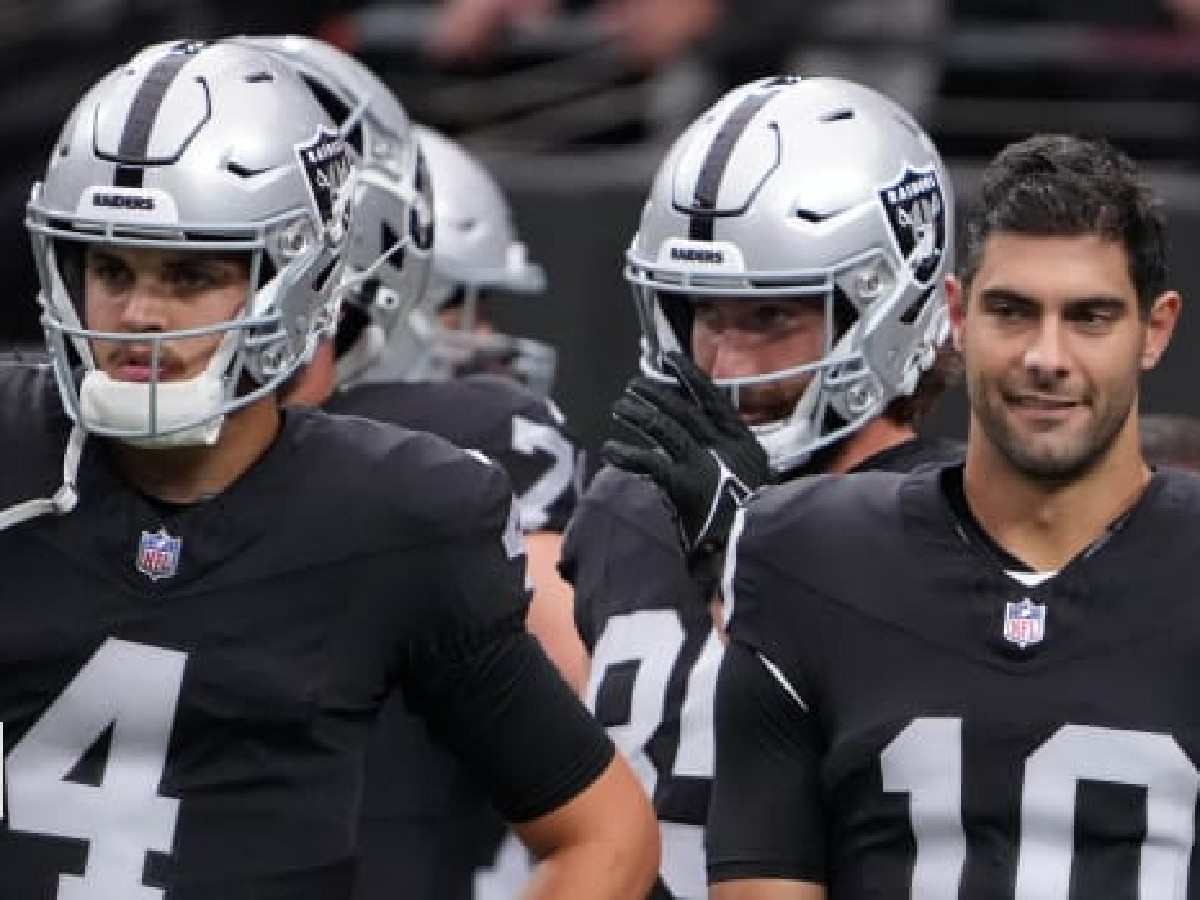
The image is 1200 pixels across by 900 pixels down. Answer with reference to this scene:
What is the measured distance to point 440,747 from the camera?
389 cm

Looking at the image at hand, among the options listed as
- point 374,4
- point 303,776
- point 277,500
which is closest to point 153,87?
point 277,500

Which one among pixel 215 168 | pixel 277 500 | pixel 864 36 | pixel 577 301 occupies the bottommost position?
pixel 577 301

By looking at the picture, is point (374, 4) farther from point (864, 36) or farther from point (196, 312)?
point (196, 312)

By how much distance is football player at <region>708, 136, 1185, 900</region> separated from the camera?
3162 millimetres

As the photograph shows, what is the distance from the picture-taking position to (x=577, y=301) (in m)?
6.97

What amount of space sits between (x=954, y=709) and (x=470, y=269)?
2.68 metres

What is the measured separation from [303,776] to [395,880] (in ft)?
2.89

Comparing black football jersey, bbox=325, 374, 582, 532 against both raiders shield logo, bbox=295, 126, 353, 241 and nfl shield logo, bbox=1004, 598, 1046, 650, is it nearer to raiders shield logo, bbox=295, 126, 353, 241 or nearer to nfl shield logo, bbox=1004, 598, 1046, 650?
raiders shield logo, bbox=295, 126, 353, 241

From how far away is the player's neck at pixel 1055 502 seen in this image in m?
3.24

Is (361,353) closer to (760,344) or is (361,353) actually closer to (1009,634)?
(760,344)

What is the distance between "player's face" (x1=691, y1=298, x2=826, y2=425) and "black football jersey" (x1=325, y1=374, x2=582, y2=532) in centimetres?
51

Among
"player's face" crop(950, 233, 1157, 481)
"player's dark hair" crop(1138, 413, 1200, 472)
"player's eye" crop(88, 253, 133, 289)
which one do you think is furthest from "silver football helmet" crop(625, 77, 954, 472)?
"player's dark hair" crop(1138, 413, 1200, 472)

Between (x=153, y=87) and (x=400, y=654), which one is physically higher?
(x=153, y=87)

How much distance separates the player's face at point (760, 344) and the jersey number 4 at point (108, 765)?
0.88 meters
